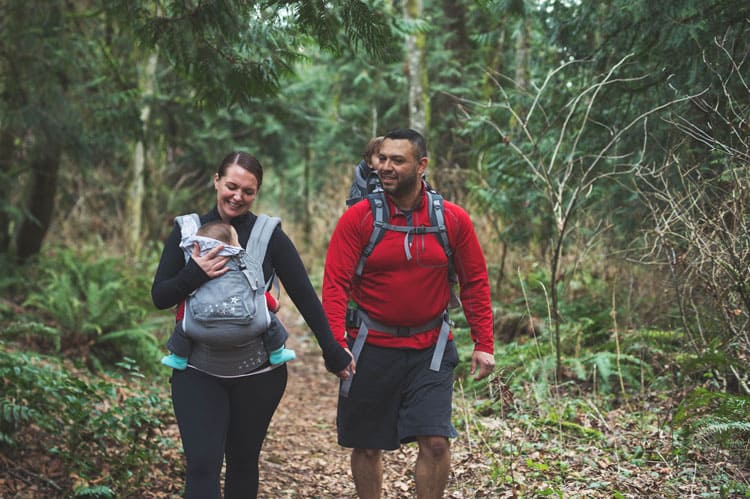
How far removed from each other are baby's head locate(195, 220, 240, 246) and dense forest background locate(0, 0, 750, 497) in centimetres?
187

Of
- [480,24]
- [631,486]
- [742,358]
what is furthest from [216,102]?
[480,24]

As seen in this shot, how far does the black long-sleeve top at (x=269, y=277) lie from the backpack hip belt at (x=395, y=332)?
0.29 meters

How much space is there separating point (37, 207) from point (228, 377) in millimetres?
9259

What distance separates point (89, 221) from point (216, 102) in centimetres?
1240

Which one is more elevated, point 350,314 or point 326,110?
point 326,110

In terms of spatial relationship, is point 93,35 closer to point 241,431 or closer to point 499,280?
point 499,280

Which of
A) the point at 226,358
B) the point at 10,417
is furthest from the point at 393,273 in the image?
the point at 10,417

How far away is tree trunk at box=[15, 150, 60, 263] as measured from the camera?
10.9 metres

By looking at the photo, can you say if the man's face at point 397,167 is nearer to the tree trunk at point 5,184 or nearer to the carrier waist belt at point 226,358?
the carrier waist belt at point 226,358

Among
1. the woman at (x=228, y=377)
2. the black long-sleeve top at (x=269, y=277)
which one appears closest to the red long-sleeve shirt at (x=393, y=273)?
the black long-sleeve top at (x=269, y=277)

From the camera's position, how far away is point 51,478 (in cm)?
500

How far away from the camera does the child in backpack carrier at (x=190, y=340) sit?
3.26 meters

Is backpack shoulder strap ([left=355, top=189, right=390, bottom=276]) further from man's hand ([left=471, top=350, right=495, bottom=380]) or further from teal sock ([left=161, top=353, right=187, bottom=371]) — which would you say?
teal sock ([left=161, top=353, right=187, bottom=371])

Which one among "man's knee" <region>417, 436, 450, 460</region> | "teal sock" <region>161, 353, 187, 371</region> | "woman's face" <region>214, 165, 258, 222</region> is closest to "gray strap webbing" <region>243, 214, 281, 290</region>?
"woman's face" <region>214, 165, 258, 222</region>
